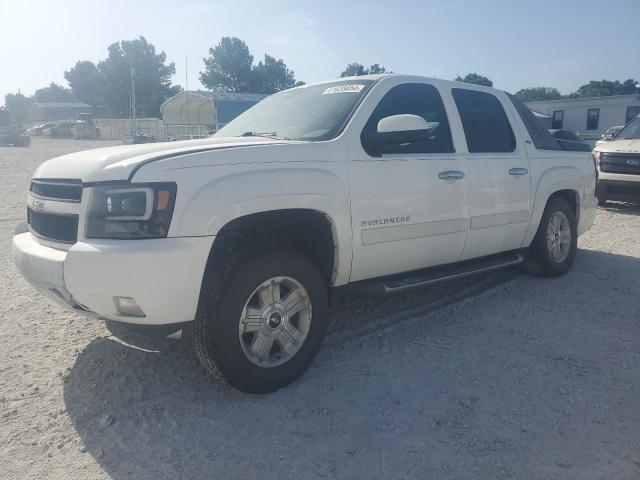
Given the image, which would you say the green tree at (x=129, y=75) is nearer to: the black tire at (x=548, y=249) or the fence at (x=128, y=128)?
the fence at (x=128, y=128)

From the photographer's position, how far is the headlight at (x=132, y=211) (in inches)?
107

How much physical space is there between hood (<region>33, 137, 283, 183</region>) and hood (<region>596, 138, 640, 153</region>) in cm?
881

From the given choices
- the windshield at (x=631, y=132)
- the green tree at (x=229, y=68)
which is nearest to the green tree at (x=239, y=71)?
the green tree at (x=229, y=68)

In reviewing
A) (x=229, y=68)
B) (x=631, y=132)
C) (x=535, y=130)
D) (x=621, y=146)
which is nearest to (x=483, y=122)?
(x=535, y=130)

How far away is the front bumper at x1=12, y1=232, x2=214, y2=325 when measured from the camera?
2.66 meters

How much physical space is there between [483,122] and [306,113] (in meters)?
1.68

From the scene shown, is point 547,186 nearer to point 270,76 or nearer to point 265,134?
point 265,134

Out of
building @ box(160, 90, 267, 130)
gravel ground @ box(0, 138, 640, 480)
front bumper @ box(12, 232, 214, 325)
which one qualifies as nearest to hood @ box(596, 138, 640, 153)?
gravel ground @ box(0, 138, 640, 480)

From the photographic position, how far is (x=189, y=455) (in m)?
2.58

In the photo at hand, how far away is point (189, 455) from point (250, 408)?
1.69 ft

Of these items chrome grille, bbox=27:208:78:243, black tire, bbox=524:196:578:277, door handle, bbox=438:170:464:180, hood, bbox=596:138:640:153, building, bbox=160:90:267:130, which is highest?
building, bbox=160:90:267:130

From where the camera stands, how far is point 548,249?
5.38 m

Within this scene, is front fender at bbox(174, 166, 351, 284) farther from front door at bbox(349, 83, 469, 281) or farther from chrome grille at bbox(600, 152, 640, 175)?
chrome grille at bbox(600, 152, 640, 175)

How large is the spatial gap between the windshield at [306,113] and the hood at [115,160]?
537 millimetres
